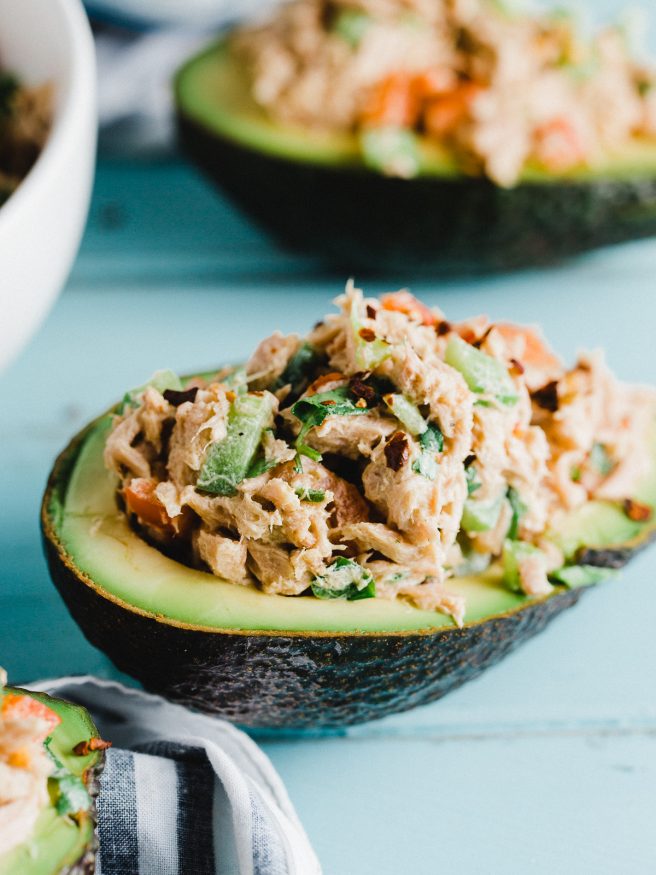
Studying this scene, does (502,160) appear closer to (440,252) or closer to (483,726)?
(440,252)

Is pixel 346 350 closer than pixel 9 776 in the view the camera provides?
No

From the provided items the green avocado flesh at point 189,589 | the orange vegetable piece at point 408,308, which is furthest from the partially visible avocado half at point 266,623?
the orange vegetable piece at point 408,308

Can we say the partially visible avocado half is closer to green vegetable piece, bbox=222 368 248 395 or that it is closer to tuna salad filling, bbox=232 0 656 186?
green vegetable piece, bbox=222 368 248 395

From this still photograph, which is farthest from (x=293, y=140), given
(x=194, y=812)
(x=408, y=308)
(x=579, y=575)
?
(x=194, y=812)

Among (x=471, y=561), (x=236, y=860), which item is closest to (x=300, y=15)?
(x=471, y=561)

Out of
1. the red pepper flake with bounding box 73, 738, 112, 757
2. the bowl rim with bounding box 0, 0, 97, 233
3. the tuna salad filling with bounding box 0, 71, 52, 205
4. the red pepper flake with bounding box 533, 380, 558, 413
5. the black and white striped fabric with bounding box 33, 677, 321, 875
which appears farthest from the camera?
the tuna salad filling with bounding box 0, 71, 52, 205

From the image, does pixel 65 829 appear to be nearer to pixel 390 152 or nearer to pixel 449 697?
pixel 449 697

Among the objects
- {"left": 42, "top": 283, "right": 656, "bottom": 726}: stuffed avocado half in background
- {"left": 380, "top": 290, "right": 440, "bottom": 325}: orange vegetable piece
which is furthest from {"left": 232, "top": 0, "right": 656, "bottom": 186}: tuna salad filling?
{"left": 42, "top": 283, "right": 656, "bottom": 726}: stuffed avocado half in background

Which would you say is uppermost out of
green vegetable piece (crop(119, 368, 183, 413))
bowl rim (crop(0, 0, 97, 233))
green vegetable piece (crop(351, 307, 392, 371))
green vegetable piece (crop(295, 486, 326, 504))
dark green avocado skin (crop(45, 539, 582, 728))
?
bowl rim (crop(0, 0, 97, 233))
